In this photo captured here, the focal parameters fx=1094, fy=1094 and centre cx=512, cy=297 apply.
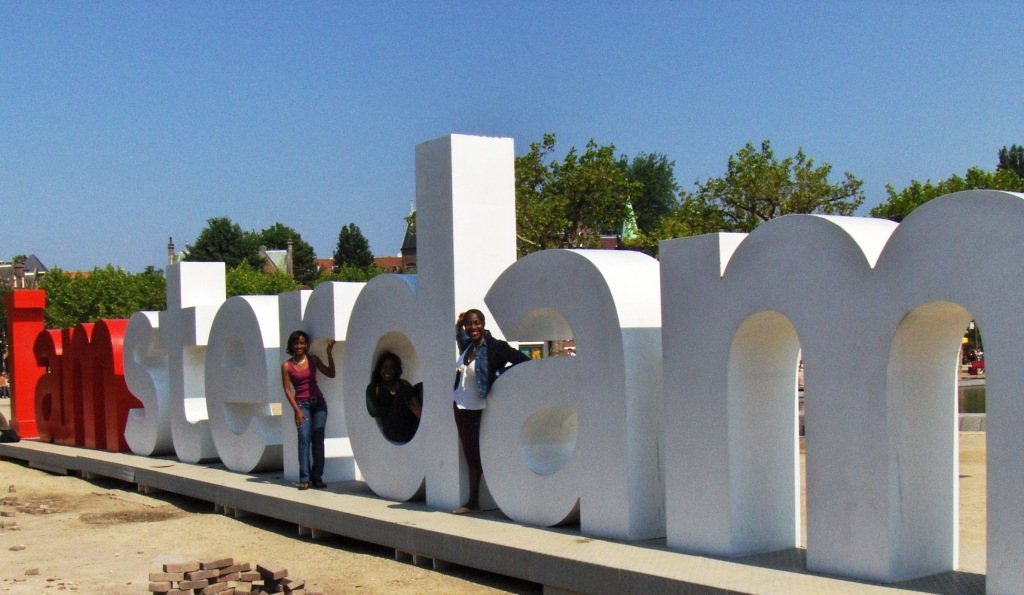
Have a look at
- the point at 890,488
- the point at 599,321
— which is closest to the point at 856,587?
the point at 890,488

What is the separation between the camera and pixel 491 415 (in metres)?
8.34

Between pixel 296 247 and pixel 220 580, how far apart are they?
307 feet

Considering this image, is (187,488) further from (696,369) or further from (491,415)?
(696,369)

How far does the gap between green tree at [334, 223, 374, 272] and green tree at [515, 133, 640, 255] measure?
6950cm

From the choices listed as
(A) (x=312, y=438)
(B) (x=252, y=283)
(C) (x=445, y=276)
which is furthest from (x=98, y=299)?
(C) (x=445, y=276)

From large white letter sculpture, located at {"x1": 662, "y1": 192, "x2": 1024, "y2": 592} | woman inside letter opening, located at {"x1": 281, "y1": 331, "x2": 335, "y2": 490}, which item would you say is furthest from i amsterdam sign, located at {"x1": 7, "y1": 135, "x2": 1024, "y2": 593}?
woman inside letter opening, located at {"x1": 281, "y1": 331, "x2": 335, "y2": 490}

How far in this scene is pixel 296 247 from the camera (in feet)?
325

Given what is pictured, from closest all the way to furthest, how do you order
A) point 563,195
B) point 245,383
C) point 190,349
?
point 245,383
point 190,349
point 563,195

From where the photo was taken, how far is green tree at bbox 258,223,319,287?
9544 centimetres

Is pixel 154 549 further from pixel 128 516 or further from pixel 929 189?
pixel 929 189

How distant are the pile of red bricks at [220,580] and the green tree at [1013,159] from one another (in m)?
73.2

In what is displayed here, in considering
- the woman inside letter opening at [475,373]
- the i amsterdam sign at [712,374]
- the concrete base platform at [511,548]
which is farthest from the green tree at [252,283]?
the woman inside letter opening at [475,373]

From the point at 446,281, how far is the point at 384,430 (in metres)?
1.71

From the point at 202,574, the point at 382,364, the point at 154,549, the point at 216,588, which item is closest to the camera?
the point at 216,588
